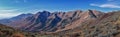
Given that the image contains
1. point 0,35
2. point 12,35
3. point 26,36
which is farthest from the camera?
point 26,36

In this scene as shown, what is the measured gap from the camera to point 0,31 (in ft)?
447

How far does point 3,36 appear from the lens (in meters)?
133

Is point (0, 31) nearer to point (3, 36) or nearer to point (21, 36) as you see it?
point (3, 36)

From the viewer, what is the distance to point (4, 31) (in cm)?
14125

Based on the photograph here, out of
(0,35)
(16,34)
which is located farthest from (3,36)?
(16,34)

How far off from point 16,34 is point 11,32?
3.77 meters

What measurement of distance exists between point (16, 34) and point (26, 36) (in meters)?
13.3

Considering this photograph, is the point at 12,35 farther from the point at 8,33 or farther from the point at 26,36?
the point at 26,36

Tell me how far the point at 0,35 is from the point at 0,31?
505 centimetres

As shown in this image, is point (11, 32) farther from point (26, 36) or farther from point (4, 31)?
point (26, 36)

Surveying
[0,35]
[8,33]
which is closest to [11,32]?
[8,33]

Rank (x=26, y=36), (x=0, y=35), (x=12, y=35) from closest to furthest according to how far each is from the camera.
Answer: (x=0, y=35), (x=12, y=35), (x=26, y=36)

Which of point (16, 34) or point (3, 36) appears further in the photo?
point (16, 34)

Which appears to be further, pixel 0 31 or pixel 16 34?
pixel 16 34
